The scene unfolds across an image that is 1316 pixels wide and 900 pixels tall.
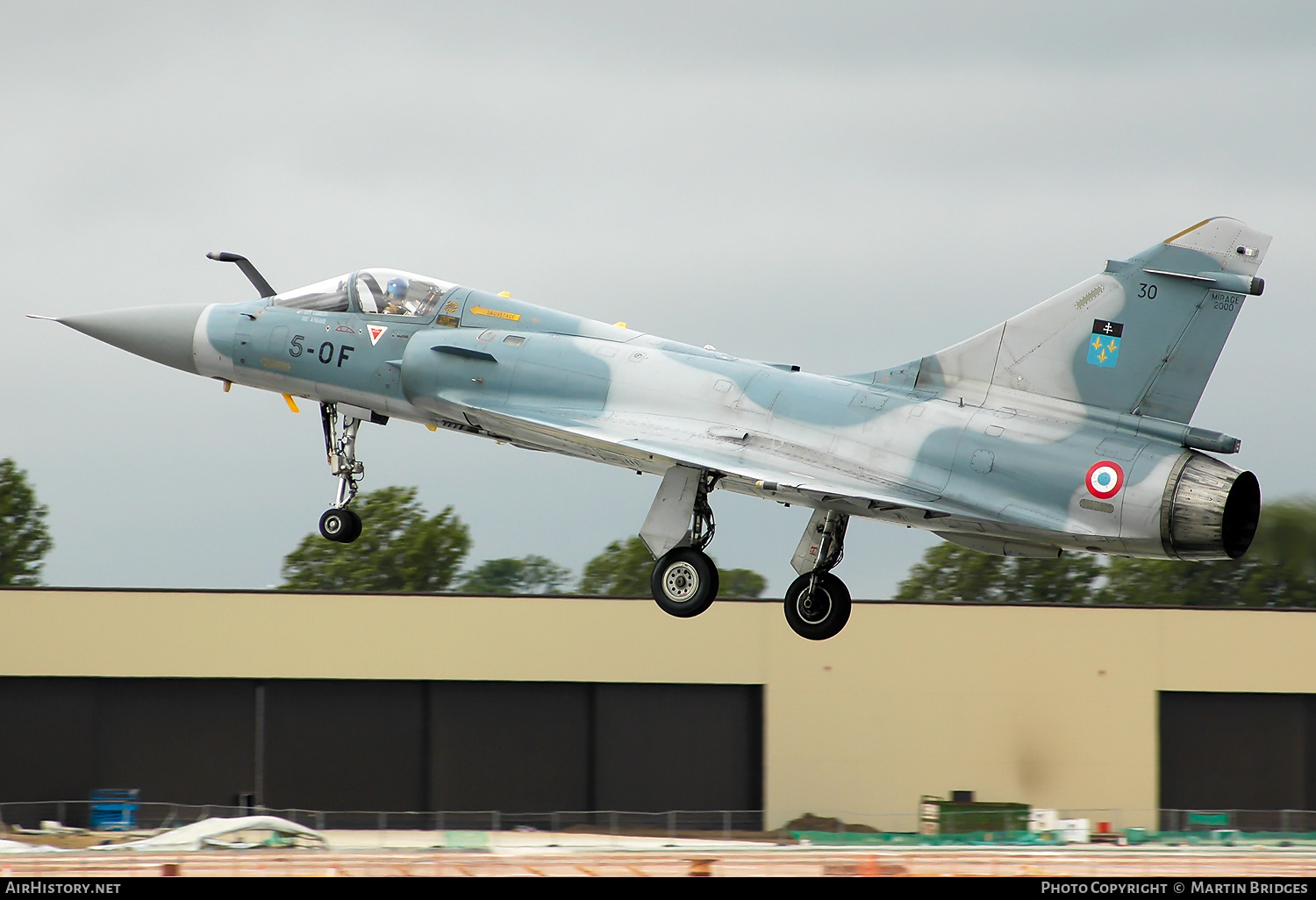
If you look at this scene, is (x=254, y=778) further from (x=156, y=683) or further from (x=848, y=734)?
(x=848, y=734)

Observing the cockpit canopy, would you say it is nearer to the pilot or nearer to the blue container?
the pilot

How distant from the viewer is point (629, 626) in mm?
30625

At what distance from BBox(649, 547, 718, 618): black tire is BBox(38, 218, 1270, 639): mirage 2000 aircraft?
2 centimetres

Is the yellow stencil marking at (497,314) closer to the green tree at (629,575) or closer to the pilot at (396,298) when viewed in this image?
the pilot at (396,298)

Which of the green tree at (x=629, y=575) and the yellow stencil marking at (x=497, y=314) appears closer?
the yellow stencil marking at (x=497, y=314)

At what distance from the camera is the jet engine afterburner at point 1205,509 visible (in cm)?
1509

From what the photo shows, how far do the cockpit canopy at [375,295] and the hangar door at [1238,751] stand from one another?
1841 cm

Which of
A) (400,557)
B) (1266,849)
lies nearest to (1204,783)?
(1266,849)

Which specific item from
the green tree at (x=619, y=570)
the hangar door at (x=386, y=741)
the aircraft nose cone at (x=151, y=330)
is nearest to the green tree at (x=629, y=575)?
the green tree at (x=619, y=570)

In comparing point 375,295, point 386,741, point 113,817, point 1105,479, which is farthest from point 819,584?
point 386,741

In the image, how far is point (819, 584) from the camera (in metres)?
17.8

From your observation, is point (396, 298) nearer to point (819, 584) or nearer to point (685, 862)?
point (819, 584)

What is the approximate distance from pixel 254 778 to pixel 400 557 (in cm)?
3076

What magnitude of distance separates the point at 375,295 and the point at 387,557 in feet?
142
